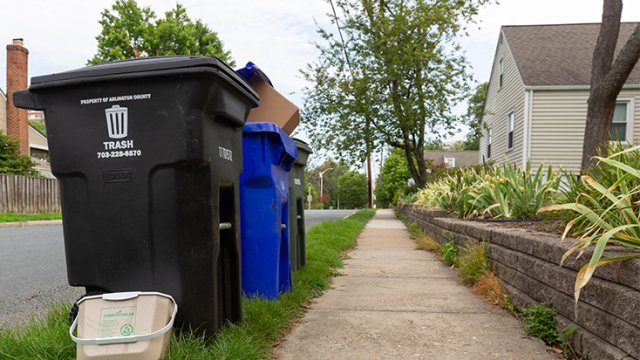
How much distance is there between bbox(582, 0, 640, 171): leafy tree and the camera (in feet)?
20.0

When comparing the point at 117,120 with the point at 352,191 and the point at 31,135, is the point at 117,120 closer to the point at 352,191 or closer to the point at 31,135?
the point at 31,135

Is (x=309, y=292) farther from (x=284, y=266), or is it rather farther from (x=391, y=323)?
(x=391, y=323)

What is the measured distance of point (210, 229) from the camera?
2.39 m

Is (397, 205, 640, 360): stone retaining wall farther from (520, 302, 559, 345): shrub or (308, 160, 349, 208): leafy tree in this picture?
(308, 160, 349, 208): leafy tree

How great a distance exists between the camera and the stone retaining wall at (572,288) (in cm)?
210

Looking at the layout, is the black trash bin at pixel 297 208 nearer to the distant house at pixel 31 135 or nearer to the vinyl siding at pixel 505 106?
the vinyl siding at pixel 505 106

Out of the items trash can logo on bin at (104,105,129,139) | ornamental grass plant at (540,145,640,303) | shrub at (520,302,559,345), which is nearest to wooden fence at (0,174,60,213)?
trash can logo on bin at (104,105,129,139)

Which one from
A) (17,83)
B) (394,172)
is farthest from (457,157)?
(17,83)

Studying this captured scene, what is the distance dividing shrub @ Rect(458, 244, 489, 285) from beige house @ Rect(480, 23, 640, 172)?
12.0 metres

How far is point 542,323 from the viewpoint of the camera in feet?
9.55

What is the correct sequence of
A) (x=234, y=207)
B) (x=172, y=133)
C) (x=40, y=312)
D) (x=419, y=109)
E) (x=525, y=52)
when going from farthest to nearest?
(x=525, y=52) < (x=419, y=109) < (x=40, y=312) < (x=234, y=207) < (x=172, y=133)

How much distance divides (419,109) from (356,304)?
1287 cm

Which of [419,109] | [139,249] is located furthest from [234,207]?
[419,109]

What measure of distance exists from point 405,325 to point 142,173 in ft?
6.64
